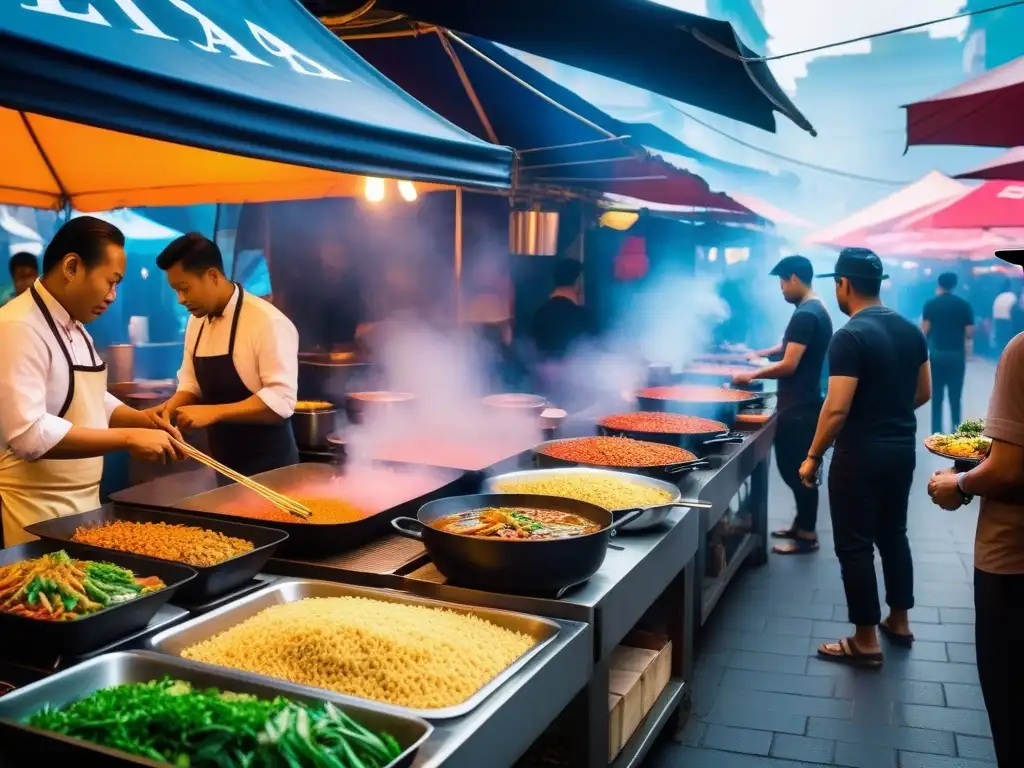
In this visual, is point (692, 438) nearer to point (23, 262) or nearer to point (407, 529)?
point (407, 529)

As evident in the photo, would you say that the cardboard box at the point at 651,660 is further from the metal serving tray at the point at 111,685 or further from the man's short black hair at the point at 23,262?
the man's short black hair at the point at 23,262

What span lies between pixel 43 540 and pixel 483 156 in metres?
1.71

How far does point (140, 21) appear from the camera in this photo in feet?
5.67

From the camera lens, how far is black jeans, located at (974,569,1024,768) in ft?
7.77

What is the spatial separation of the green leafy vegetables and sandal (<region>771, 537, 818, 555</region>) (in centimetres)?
497

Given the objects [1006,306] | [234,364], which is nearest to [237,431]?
[234,364]

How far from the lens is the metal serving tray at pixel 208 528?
1.90 meters

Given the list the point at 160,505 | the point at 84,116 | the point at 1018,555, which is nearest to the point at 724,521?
the point at 1018,555

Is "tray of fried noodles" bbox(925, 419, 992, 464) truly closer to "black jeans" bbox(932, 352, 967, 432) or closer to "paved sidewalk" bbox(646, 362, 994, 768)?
"paved sidewalk" bbox(646, 362, 994, 768)

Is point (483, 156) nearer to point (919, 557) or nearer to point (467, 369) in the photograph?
point (467, 369)

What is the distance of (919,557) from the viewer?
567 cm

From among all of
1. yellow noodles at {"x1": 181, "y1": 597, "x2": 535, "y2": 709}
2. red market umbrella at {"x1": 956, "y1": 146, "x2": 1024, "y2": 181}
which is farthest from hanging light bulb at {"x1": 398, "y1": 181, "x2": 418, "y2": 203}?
yellow noodles at {"x1": 181, "y1": 597, "x2": 535, "y2": 709}

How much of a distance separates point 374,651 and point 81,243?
75.8 inches

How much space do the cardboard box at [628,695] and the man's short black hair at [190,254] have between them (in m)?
2.40
